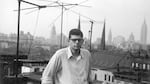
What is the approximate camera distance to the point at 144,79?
2.07 m

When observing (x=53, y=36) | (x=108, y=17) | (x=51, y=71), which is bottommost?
(x=51, y=71)

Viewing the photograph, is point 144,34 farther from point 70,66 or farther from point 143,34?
point 70,66

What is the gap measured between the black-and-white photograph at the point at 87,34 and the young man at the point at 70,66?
1.11 m

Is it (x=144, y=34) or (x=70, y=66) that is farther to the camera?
(x=144, y=34)

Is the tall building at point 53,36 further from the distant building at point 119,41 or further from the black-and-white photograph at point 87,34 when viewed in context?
the distant building at point 119,41

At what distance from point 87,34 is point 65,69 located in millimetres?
1402

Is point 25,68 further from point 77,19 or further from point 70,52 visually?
point 70,52

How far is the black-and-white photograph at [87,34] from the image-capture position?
1.84 meters

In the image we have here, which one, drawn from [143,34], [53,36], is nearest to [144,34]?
[143,34]

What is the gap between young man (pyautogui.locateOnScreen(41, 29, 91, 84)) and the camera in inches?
25.2

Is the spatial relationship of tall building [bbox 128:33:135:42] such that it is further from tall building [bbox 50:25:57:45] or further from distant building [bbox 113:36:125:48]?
tall building [bbox 50:25:57:45]

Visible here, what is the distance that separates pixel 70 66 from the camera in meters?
0.67

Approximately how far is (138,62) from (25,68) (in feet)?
3.50

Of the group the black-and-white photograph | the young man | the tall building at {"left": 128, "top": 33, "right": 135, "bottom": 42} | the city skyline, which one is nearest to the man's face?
the young man
